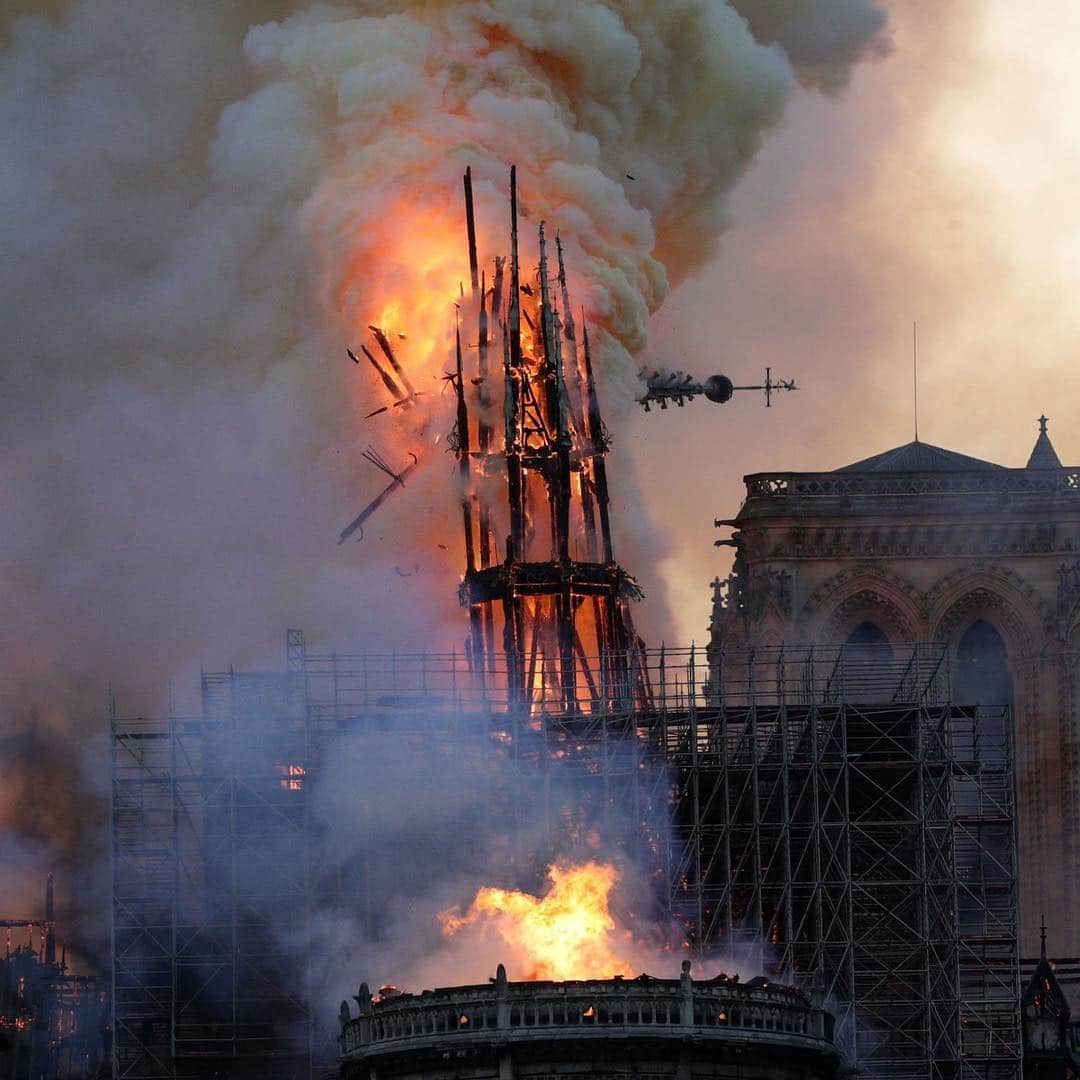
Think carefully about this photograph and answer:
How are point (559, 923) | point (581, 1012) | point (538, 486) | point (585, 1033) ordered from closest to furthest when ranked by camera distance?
1. point (585, 1033)
2. point (581, 1012)
3. point (559, 923)
4. point (538, 486)

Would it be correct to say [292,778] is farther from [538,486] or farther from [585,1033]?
[585,1033]

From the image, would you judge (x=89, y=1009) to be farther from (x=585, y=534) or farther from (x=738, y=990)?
(x=738, y=990)

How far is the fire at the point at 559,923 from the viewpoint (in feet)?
325

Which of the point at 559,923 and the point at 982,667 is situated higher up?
the point at 982,667

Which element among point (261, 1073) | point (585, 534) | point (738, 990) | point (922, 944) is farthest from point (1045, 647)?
point (738, 990)

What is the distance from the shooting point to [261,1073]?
357ft

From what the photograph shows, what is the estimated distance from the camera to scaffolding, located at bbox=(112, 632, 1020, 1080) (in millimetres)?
108875

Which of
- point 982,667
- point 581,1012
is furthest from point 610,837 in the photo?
point 982,667

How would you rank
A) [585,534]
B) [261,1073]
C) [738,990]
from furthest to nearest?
[585,534] < [261,1073] < [738,990]

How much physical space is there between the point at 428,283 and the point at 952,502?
23.3 metres

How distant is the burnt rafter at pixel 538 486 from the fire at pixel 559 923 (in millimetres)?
10787

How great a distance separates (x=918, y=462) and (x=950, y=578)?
5.09m

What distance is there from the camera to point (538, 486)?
122 meters

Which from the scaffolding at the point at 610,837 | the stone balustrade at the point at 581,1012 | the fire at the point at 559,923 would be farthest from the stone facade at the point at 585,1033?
the scaffolding at the point at 610,837
